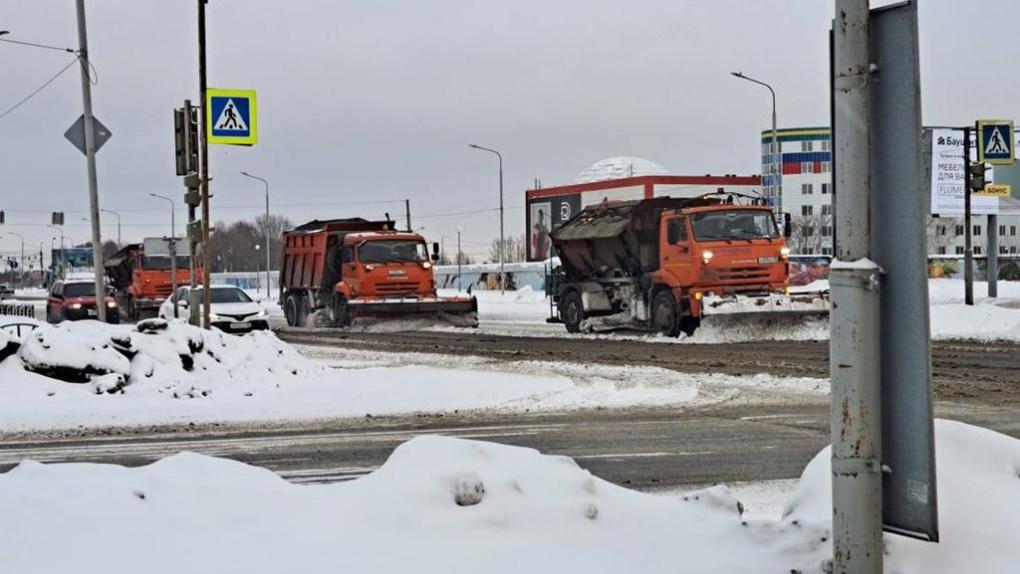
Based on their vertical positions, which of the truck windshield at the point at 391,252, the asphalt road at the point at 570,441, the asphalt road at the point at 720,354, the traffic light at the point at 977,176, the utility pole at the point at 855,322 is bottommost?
the asphalt road at the point at 570,441

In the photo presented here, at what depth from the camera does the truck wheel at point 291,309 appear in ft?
116

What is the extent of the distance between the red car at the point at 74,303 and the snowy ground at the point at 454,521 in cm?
3646

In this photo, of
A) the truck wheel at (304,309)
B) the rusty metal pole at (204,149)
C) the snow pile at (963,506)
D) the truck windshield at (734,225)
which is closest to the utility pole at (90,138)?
the rusty metal pole at (204,149)

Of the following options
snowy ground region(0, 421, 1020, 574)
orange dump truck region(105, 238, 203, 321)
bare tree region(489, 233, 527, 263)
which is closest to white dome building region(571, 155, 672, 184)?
bare tree region(489, 233, 527, 263)

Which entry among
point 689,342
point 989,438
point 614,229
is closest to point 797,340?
point 689,342

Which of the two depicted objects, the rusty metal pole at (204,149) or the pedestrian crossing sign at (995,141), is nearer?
the rusty metal pole at (204,149)

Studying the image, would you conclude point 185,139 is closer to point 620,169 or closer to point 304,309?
point 304,309

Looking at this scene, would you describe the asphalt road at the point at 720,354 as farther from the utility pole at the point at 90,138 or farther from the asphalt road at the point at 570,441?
the utility pole at the point at 90,138

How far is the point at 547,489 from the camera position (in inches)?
194

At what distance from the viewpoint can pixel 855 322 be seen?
3736 millimetres

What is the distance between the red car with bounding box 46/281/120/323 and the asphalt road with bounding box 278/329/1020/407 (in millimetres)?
16467

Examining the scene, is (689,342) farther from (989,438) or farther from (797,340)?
(989,438)

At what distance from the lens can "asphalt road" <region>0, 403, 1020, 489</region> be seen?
8250mm

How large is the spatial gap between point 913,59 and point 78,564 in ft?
11.2
